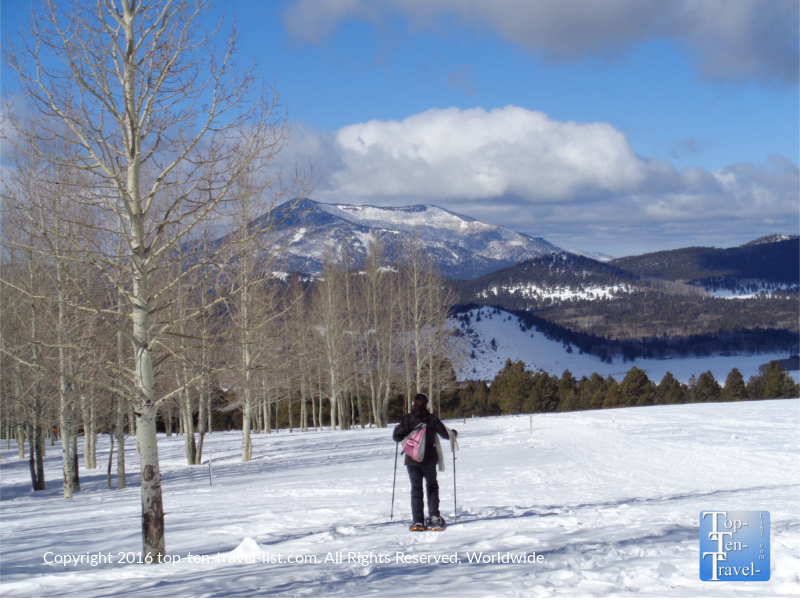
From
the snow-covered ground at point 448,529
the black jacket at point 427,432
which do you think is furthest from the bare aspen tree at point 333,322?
the black jacket at point 427,432

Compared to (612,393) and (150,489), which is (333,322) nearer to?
(150,489)

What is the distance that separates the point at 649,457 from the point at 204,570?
14019 millimetres

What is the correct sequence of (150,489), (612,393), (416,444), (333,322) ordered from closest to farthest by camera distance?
(150,489) → (416,444) → (333,322) → (612,393)

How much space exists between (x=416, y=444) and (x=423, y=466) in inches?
11.2

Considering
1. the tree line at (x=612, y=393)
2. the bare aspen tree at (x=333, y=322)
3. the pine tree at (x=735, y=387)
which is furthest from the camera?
the pine tree at (x=735, y=387)

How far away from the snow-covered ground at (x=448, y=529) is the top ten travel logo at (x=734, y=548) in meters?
0.12

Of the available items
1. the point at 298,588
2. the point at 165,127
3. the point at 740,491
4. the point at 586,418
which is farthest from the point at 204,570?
the point at 586,418

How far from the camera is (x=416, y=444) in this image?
723 centimetres

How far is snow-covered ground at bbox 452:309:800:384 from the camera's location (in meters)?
151

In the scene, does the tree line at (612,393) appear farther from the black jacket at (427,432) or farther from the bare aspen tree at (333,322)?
the black jacket at (427,432)

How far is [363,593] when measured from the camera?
15.8 ft

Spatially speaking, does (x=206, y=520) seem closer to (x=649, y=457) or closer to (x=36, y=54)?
(x=36, y=54)

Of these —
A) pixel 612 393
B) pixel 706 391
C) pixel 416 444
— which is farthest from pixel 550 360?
pixel 416 444

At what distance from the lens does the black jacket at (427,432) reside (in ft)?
23.9
